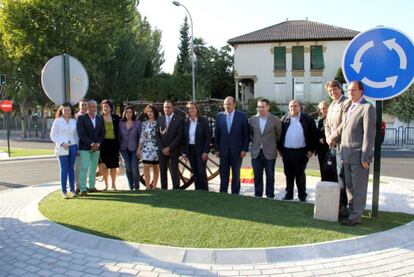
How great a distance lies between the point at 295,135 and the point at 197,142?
6.14ft

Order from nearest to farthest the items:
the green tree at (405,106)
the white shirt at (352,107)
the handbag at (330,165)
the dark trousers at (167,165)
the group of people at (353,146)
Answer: the group of people at (353,146), the white shirt at (352,107), the handbag at (330,165), the dark trousers at (167,165), the green tree at (405,106)

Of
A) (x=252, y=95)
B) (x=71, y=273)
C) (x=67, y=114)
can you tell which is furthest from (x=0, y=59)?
(x=71, y=273)

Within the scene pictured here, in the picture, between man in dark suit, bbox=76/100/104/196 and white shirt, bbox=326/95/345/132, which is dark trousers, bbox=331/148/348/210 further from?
man in dark suit, bbox=76/100/104/196

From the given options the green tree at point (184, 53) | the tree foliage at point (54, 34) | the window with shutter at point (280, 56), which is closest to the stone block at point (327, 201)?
the tree foliage at point (54, 34)

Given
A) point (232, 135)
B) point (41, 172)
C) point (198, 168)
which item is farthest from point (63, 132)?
point (41, 172)

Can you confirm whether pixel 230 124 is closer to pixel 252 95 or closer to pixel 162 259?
pixel 162 259

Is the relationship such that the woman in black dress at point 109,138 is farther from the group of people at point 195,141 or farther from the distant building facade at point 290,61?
the distant building facade at point 290,61

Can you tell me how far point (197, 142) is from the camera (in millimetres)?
8023

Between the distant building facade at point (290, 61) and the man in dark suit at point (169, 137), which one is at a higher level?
the distant building facade at point (290, 61)

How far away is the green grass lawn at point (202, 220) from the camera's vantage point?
5.31 metres

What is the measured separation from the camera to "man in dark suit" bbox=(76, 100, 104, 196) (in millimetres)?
8141

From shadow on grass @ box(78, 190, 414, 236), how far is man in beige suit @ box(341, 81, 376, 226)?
293 mm

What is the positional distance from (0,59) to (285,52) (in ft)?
84.4

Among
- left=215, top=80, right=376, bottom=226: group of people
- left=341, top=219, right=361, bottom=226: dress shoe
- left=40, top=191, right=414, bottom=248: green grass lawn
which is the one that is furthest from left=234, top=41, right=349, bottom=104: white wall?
left=341, top=219, right=361, bottom=226: dress shoe
